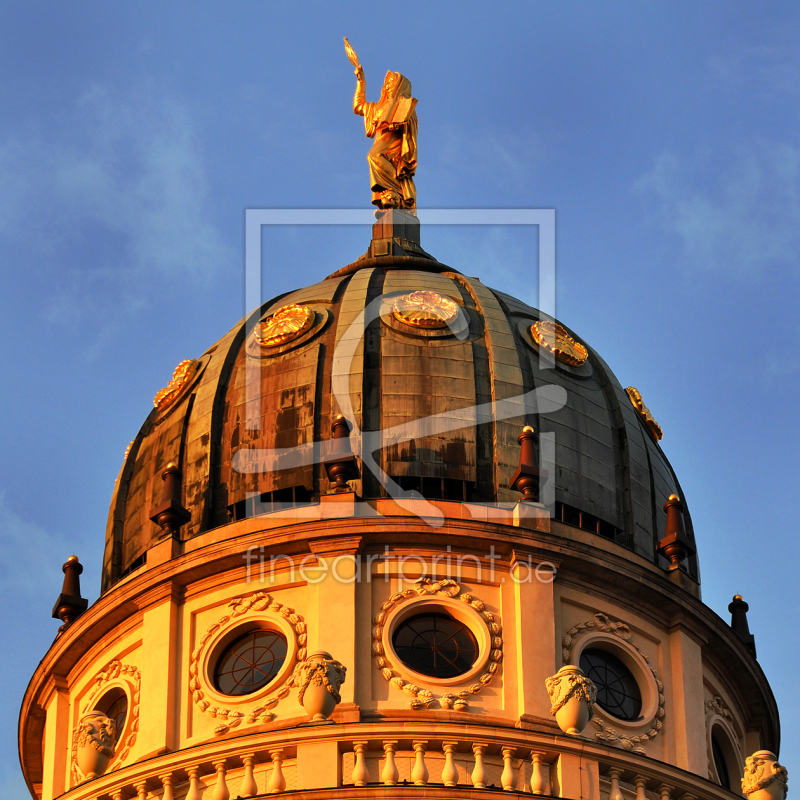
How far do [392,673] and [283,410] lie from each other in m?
8.56

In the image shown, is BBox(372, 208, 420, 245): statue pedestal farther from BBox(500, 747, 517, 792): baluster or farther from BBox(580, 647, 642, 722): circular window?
BBox(500, 747, 517, 792): baluster

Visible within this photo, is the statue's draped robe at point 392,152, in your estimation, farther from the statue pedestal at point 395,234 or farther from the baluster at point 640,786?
the baluster at point 640,786

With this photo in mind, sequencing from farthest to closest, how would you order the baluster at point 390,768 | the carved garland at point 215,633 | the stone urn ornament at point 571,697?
the carved garland at point 215,633, the stone urn ornament at point 571,697, the baluster at point 390,768

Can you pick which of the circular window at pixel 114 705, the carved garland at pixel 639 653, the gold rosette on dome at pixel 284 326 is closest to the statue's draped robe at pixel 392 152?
the gold rosette on dome at pixel 284 326

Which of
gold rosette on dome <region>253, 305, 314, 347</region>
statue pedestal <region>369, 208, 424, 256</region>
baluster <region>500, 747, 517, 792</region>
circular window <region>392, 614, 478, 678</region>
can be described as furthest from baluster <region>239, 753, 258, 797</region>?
statue pedestal <region>369, 208, 424, 256</region>

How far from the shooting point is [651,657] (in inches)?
1994

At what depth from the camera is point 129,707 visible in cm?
5003

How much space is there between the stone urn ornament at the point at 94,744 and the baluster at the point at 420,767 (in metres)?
7.82

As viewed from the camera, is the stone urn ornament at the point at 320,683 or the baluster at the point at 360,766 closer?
the baluster at the point at 360,766

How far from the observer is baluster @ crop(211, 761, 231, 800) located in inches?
1800

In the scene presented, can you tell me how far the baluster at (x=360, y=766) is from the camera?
44969 mm

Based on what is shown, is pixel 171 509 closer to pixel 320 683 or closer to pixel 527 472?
pixel 320 683

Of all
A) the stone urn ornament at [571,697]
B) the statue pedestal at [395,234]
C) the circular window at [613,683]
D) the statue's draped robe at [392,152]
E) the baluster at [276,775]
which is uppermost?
the statue's draped robe at [392,152]

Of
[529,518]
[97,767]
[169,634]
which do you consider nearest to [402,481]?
[529,518]
